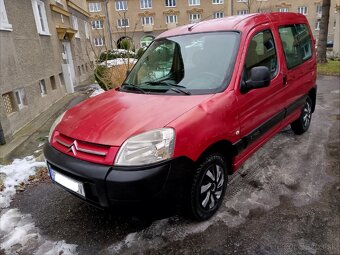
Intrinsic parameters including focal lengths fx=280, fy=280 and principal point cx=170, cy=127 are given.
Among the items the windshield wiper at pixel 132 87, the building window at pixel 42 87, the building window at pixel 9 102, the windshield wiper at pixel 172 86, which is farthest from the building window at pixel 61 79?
the windshield wiper at pixel 172 86

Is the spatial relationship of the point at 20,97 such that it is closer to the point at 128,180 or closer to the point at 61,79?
the point at 61,79

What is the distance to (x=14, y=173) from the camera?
4219mm

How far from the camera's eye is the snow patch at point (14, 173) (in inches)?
145

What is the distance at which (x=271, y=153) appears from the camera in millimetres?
4402

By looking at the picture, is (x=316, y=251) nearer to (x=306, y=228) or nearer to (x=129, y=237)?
(x=306, y=228)

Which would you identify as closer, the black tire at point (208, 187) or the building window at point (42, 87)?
the black tire at point (208, 187)

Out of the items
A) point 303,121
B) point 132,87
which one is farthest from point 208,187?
point 303,121

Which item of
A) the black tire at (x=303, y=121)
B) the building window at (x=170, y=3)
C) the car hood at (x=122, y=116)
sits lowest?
the black tire at (x=303, y=121)

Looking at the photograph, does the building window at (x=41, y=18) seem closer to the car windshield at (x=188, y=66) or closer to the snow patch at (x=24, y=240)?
the car windshield at (x=188, y=66)

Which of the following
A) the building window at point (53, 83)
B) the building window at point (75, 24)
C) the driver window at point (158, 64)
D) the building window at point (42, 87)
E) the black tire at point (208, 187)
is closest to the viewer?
the black tire at point (208, 187)

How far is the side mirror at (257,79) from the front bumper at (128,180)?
3.70 ft

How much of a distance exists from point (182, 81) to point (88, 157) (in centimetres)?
135

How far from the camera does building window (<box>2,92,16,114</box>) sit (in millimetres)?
5925

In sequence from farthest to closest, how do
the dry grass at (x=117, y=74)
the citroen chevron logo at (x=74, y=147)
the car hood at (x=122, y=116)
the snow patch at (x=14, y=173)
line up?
the dry grass at (x=117, y=74) → the snow patch at (x=14, y=173) → the citroen chevron logo at (x=74, y=147) → the car hood at (x=122, y=116)
